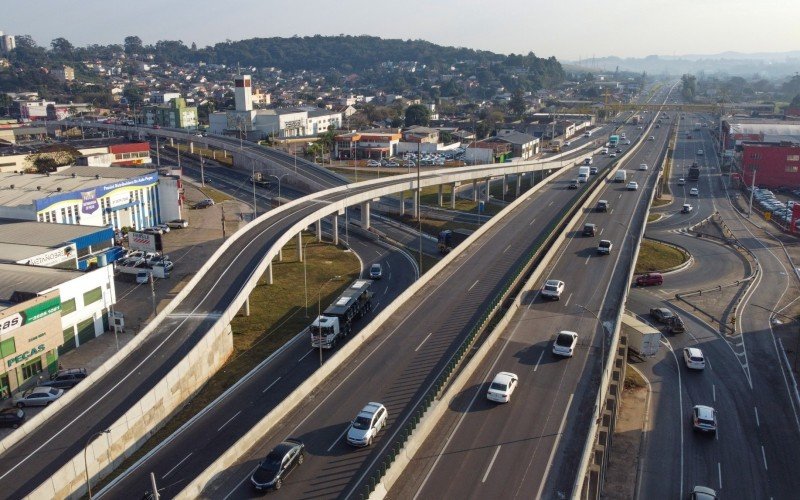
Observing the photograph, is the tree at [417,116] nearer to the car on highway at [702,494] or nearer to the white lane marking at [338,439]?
the car on highway at [702,494]

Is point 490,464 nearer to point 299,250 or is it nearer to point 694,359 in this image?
point 694,359

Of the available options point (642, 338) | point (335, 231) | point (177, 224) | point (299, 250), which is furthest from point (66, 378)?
point (335, 231)

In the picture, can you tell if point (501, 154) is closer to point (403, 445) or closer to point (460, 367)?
point (460, 367)

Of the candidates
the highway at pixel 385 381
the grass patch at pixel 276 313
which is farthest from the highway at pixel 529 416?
the grass patch at pixel 276 313

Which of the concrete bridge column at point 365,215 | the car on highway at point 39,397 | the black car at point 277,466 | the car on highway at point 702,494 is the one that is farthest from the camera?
Answer: the concrete bridge column at point 365,215

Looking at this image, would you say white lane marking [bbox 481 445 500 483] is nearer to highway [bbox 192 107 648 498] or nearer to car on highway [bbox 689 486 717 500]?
highway [bbox 192 107 648 498]

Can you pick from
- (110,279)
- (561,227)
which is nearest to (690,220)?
(561,227)

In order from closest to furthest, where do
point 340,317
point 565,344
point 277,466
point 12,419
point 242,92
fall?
1. point 277,466
2. point 12,419
3. point 565,344
4. point 340,317
5. point 242,92
